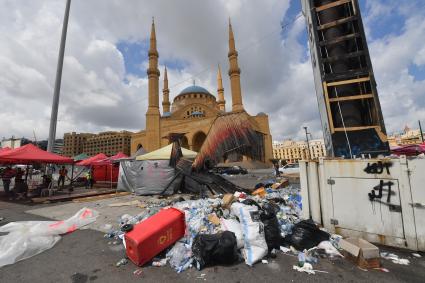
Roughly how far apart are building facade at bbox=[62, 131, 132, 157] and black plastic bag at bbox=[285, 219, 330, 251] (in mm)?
98067

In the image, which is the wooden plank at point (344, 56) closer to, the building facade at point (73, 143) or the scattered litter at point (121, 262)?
the scattered litter at point (121, 262)

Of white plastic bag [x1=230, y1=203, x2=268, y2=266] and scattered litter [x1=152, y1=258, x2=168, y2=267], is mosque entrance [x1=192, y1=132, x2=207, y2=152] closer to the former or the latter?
white plastic bag [x1=230, y1=203, x2=268, y2=266]

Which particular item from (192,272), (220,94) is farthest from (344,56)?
(220,94)

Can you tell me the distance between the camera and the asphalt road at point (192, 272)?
111 inches

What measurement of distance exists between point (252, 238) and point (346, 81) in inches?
167

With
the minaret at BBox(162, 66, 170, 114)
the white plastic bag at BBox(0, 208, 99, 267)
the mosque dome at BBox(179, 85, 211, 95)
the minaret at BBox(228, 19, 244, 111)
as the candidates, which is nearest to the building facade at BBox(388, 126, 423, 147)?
the minaret at BBox(228, 19, 244, 111)

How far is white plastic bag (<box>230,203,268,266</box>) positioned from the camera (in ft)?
10.8

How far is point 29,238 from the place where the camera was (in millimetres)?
4109

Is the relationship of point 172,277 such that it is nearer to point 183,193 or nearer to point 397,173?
point 397,173

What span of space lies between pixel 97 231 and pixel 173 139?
21.2 feet

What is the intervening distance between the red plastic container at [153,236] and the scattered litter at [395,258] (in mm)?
3375

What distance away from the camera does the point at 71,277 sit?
2998mm

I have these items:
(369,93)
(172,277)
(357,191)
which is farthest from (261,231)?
(369,93)

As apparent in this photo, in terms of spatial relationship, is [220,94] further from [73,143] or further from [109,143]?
[73,143]
